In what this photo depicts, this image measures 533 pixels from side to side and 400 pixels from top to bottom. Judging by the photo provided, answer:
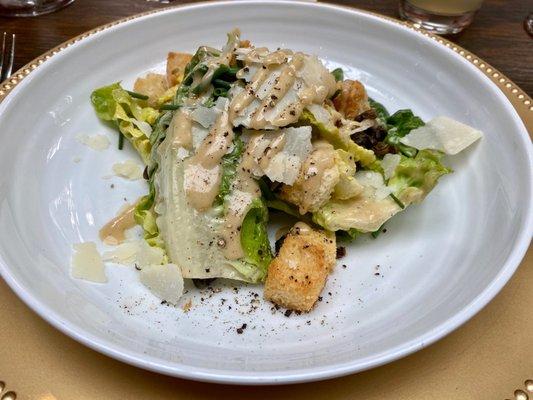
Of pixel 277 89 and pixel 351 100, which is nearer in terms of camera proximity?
pixel 277 89

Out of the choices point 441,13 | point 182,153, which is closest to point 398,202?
point 182,153

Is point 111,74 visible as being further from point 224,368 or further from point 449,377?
point 449,377

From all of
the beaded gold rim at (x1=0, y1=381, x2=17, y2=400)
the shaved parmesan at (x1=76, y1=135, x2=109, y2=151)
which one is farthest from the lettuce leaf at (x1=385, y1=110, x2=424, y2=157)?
the beaded gold rim at (x1=0, y1=381, x2=17, y2=400)

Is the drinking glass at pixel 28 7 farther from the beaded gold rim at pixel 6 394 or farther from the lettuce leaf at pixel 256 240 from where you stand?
the beaded gold rim at pixel 6 394

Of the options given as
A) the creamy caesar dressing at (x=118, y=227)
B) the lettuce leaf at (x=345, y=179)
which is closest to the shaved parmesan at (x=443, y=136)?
the lettuce leaf at (x=345, y=179)

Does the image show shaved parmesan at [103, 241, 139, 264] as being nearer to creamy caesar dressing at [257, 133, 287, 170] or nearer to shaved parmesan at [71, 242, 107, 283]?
shaved parmesan at [71, 242, 107, 283]

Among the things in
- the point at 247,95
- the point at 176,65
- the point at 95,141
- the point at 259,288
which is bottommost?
the point at 259,288

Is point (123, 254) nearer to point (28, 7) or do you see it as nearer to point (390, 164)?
point (390, 164)
